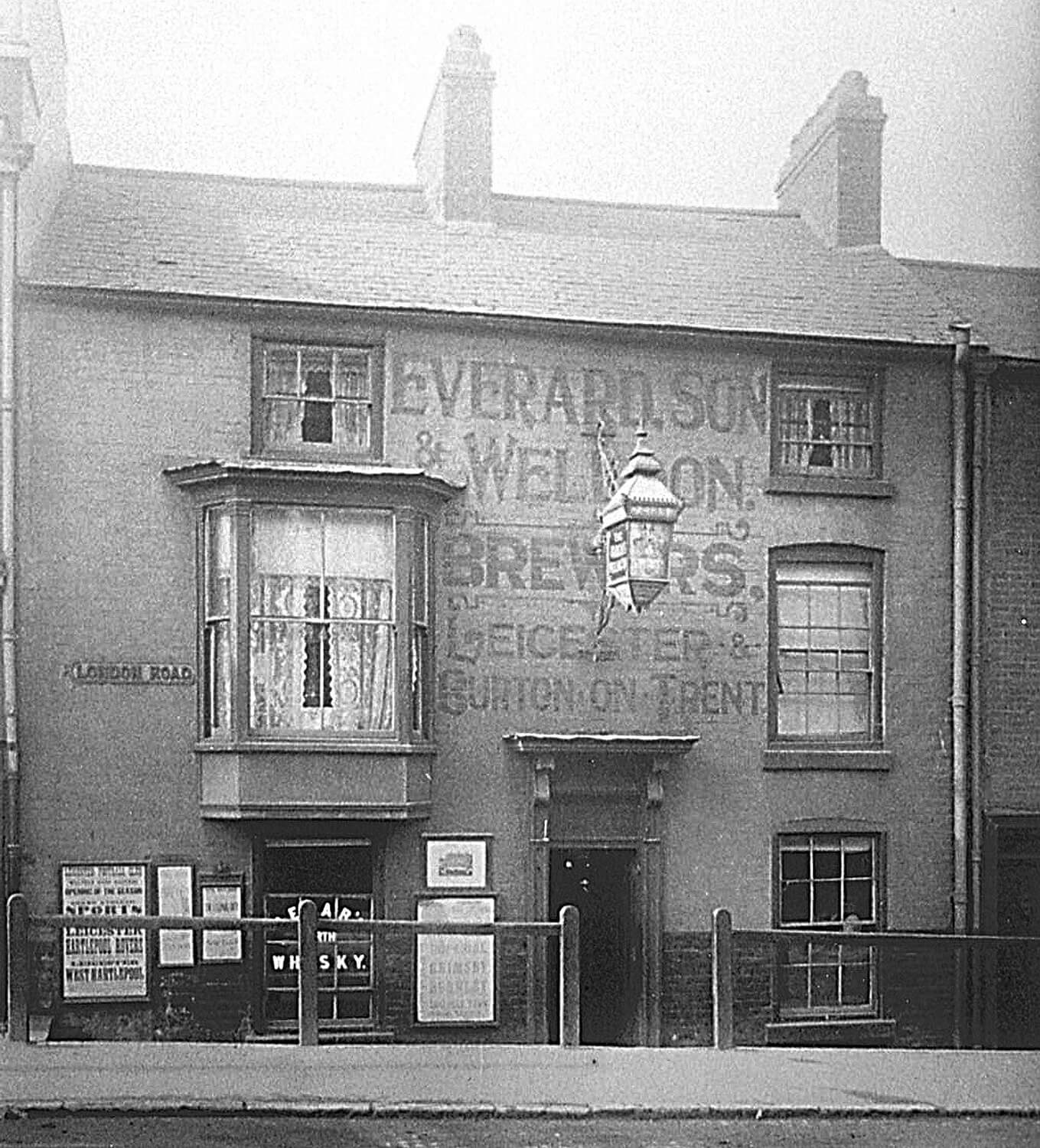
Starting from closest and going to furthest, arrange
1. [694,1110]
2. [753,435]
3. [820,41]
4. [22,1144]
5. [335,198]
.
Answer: [22,1144], [694,1110], [820,41], [335,198], [753,435]

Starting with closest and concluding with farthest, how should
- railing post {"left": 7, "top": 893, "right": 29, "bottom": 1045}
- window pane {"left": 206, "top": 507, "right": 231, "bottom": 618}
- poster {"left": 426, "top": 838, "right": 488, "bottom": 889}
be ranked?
1. railing post {"left": 7, "top": 893, "right": 29, "bottom": 1045}
2. window pane {"left": 206, "top": 507, "right": 231, "bottom": 618}
3. poster {"left": 426, "top": 838, "right": 488, "bottom": 889}

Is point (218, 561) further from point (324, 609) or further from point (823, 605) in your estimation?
point (823, 605)

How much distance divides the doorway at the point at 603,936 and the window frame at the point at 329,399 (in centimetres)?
289

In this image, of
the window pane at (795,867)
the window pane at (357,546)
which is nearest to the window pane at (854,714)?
the window pane at (795,867)

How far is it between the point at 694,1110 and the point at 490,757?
271cm

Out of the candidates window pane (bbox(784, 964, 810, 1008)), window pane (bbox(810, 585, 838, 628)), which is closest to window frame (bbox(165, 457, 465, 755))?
window pane (bbox(810, 585, 838, 628))

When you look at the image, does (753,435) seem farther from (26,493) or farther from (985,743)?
(26,493)

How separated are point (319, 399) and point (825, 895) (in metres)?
4.55

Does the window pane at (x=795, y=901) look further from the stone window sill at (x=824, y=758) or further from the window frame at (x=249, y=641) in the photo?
the window frame at (x=249, y=641)

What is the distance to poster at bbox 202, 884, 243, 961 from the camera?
33.7ft

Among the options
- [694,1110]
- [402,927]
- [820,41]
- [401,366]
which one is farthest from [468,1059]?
[820,41]

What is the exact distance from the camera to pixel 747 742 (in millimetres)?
10945

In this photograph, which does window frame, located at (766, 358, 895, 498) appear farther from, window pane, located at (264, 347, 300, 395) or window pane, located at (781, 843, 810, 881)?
window pane, located at (264, 347, 300, 395)

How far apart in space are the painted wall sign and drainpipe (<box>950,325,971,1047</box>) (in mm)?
4846
